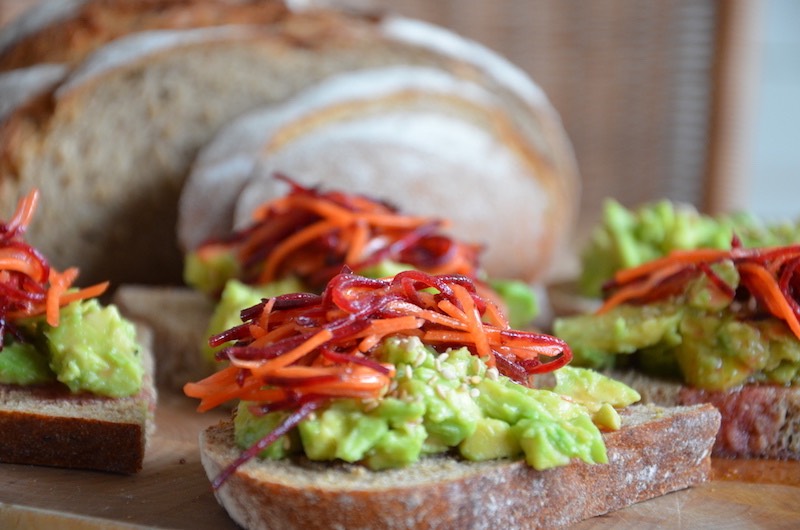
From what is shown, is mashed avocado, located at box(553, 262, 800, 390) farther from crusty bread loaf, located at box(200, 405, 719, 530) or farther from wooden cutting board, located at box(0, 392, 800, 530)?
crusty bread loaf, located at box(200, 405, 719, 530)

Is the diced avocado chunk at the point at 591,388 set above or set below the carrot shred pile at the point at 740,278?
below

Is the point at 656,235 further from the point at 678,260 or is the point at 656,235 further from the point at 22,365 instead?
the point at 22,365

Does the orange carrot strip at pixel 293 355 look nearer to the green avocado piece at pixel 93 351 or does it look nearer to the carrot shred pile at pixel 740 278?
the green avocado piece at pixel 93 351

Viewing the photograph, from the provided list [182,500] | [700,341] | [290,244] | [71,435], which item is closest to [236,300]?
[290,244]

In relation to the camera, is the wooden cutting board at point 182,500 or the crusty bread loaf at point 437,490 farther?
the wooden cutting board at point 182,500

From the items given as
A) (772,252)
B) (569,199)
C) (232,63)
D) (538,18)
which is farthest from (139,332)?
(538,18)

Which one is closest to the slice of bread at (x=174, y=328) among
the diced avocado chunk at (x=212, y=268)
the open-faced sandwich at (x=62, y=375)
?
the diced avocado chunk at (x=212, y=268)

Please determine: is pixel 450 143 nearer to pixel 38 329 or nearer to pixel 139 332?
pixel 139 332
